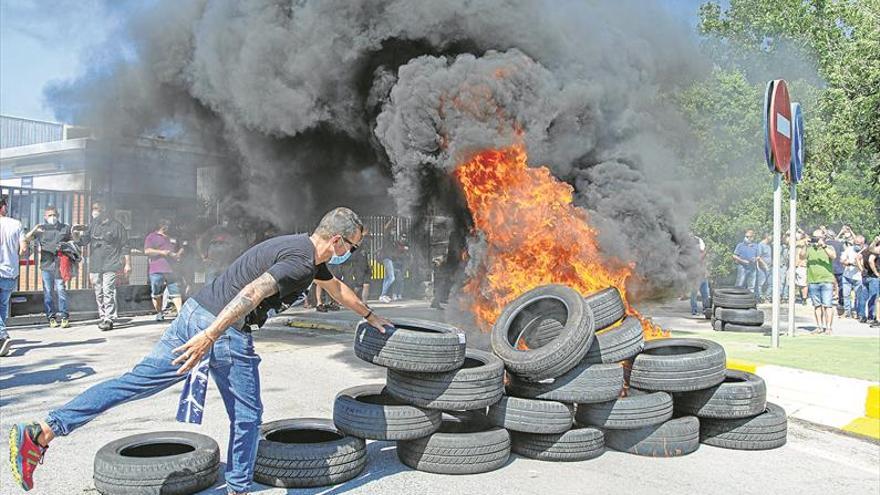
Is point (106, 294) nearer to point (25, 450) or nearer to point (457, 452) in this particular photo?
point (25, 450)

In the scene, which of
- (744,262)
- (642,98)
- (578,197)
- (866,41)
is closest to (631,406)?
(578,197)

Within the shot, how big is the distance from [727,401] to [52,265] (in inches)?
431

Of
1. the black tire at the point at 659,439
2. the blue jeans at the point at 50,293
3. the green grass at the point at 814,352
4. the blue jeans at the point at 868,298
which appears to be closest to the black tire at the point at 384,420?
the black tire at the point at 659,439

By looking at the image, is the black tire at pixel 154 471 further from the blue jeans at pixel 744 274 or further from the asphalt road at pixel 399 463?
the blue jeans at pixel 744 274

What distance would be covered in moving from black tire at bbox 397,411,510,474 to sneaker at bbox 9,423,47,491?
224 cm

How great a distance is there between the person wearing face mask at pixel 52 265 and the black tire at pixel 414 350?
357 inches

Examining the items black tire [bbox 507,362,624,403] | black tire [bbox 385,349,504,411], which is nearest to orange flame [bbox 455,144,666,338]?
black tire [bbox 507,362,624,403]

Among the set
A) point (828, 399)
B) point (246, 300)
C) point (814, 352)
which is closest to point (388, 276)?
point (814, 352)

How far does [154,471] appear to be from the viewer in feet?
13.1

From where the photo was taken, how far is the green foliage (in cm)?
1243

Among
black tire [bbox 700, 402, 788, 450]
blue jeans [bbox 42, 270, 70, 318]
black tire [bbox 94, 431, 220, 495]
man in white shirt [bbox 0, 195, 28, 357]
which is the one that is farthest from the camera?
blue jeans [bbox 42, 270, 70, 318]

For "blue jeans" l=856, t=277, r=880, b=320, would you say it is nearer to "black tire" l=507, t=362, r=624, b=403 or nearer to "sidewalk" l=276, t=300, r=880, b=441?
"sidewalk" l=276, t=300, r=880, b=441

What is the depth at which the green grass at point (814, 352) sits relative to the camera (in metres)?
7.38

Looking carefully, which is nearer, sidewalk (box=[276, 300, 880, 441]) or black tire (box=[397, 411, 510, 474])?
black tire (box=[397, 411, 510, 474])
